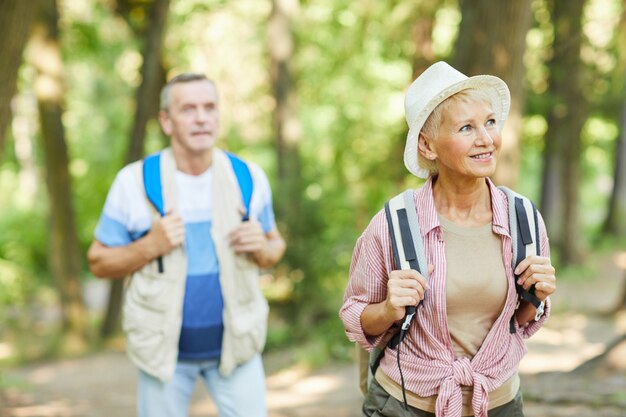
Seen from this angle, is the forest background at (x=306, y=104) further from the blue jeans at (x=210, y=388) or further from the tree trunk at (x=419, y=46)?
the blue jeans at (x=210, y=388)

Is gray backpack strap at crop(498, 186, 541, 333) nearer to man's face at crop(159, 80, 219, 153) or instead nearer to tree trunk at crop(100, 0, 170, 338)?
man's face at crop(159, 80, 219, 153)

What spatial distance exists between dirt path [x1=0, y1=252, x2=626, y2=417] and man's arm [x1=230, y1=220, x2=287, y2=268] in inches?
98.1

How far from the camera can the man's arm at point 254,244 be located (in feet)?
13.2

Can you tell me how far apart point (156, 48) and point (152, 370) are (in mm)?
9919

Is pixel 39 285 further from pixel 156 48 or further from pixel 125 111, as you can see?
pixel 156 48

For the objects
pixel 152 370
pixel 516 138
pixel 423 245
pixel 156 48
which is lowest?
pixel 152 370

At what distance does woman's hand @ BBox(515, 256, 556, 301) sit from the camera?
8.82 feet

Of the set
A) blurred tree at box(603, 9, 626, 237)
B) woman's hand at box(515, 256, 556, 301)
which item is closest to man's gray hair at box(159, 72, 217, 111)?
woman's hand at box(515, 256, 556, 301)

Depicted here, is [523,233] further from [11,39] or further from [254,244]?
[11,39]

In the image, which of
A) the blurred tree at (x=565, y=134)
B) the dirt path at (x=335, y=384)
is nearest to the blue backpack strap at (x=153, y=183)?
the dirt path at (x=335, y=384)

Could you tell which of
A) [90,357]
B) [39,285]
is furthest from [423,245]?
[39,285]

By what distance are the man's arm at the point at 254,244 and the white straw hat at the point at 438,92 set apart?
130 centimetres

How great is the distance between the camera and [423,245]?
2.76 metres

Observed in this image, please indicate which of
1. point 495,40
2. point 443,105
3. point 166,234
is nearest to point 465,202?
point 443,105
